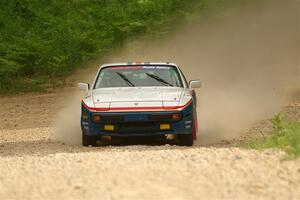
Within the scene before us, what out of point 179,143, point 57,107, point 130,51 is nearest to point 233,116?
point 179,143

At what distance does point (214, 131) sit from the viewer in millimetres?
14047

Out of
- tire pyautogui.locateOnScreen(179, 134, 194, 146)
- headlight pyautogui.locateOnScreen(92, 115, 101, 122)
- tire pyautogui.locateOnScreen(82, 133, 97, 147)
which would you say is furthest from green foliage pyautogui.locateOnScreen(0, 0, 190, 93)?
tire pyautogui.locateOnScreen(179, 134, 194, 146)

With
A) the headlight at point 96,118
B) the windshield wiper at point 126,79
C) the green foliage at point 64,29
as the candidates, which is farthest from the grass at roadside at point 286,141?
the green foliage at point 64,29

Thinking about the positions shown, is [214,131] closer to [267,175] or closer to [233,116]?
[233,116]

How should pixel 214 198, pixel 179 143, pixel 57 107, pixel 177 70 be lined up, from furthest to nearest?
pixel 57 107 → pixel 177 70 → pixel 179 143 → pixel 214 198

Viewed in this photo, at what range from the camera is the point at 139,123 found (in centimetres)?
1154

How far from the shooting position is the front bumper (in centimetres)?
1147

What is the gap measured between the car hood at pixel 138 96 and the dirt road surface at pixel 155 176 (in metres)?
2.11

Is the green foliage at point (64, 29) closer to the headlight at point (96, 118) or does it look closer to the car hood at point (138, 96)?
the car hood at point (138, 96)

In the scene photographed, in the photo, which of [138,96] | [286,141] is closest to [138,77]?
[138,96]

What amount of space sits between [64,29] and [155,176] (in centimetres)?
2115

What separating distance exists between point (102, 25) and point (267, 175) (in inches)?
841

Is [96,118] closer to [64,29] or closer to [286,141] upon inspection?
[286,141]

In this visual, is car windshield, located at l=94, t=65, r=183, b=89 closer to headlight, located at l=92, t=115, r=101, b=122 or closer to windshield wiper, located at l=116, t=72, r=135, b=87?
windshield wiper, located at l=116, t=72, r=135, b=87
